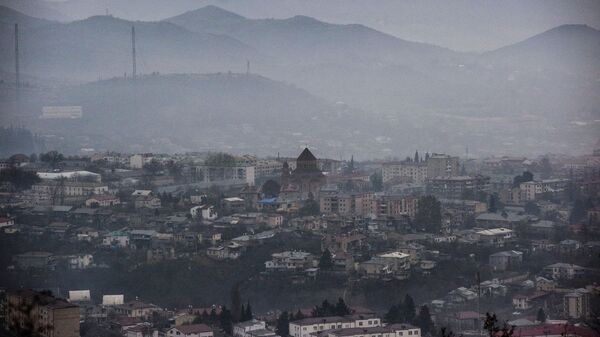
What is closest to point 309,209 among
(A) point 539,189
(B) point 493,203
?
(B) point 493,203

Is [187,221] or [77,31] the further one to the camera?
[77,31]

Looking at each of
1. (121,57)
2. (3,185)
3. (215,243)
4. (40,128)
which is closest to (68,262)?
(215,243)

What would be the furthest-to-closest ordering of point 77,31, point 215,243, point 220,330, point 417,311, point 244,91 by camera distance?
point 77,31
point 244,91
point 215,243
point 417,311
point 220,330

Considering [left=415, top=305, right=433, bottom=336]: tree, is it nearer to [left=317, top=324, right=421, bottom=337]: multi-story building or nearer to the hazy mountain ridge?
[left=317, top=324, right=421, bottom=337]: multi-story building

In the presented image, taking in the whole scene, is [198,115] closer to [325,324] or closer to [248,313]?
[248,313]

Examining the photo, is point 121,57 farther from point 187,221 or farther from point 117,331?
point 117,331

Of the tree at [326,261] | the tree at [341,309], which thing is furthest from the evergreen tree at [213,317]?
the tree at [326,261]

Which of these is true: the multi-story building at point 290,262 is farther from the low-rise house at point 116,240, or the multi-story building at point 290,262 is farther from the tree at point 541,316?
the tree at point 541,316
